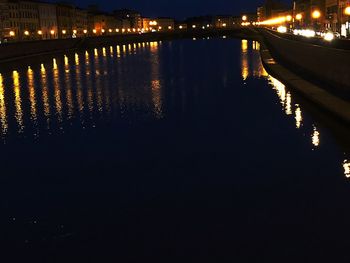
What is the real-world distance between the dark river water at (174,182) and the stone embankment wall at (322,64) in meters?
1.81

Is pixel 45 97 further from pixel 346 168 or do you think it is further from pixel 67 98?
pixel 346 168

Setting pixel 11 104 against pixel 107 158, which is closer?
pixel 107 158

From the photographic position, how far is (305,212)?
37.2 ft

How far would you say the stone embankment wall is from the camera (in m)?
23.0

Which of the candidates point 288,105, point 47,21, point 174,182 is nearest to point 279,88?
point 288,105

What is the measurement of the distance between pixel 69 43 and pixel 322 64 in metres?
78.5

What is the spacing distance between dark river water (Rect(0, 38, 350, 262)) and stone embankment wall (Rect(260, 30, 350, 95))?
71.4 inches

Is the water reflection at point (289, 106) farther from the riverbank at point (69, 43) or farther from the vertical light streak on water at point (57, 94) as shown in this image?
the riverbank at point (69, 43)

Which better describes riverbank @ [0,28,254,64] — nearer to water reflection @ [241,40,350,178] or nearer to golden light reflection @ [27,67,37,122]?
golden light reflection @ [27,67,37,122]

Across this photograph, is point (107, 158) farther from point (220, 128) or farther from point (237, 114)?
point (237, 114)

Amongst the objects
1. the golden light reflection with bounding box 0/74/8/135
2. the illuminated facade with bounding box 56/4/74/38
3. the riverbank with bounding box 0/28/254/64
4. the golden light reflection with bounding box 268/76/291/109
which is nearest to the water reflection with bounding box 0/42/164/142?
the golden light reflection with bounding box 0/74/8/135

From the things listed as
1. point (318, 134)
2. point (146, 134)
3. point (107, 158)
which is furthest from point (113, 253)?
point (318, 134)

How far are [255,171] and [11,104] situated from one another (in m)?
19.6

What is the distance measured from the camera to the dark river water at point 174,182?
9.87 metres
